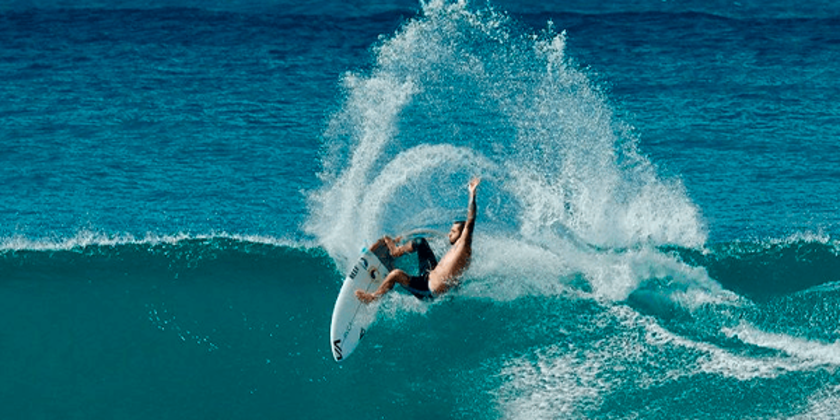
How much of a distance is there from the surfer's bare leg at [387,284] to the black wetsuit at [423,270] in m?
0.17

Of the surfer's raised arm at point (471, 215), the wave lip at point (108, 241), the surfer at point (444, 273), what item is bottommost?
the wave lip at point (108, 241)

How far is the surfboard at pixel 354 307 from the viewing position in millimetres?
17125

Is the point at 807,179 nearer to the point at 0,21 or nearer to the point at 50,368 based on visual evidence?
the point at 50,368

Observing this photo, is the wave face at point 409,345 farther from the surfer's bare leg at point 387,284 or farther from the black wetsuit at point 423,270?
Result: the surfer's bare leg at point 387,284

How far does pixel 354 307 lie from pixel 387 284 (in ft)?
1.80

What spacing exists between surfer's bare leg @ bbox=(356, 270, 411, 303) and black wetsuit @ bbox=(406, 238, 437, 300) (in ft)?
0.56

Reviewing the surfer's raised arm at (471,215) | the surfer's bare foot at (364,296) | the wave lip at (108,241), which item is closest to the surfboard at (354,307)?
the surfer's bare foot at (364,296)

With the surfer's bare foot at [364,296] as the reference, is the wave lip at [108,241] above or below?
below

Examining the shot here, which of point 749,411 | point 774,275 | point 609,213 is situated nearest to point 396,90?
point 609,213

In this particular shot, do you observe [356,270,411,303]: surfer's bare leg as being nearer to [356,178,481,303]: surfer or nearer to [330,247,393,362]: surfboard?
[356,178,481,303]: surfer

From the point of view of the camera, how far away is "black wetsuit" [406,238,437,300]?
17641mm

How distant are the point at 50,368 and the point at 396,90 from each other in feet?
25.3

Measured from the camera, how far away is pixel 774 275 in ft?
63.9

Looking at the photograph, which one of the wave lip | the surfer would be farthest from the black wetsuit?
the wave lip
